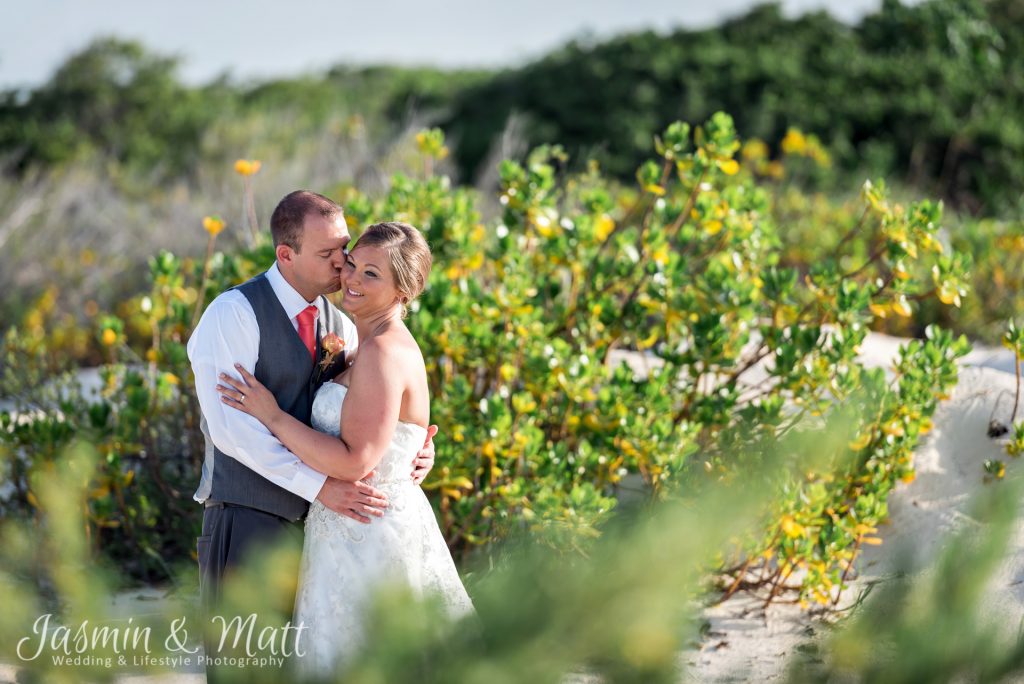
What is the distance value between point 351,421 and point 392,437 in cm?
15

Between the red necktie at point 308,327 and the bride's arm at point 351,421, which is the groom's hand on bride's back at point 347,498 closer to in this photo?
the bride's arm at point 351,421

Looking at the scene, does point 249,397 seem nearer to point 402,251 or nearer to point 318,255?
point 318,255

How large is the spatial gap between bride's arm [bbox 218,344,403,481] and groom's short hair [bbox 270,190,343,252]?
42cm

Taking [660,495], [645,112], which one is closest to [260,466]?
[660,495]

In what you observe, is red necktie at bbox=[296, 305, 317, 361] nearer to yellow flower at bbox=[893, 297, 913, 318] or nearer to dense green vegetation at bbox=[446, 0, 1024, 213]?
yellow flower at bbox=[893, 297, 913, 318]

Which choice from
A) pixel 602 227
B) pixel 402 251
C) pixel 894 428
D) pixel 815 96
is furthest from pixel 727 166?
pixel 815 96

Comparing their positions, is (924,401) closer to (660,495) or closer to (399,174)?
(660,495)

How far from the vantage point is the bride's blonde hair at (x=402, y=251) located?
2832 mm

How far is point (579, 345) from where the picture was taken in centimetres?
455

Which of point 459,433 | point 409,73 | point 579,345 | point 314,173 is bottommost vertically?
point 459,433

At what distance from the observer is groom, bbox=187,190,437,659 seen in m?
2.76

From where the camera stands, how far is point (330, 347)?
116 inches

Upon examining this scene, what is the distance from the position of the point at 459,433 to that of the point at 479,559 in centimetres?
50

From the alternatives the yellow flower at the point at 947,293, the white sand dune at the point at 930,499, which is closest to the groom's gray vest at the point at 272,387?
the white sand dune at the point at 930,499
